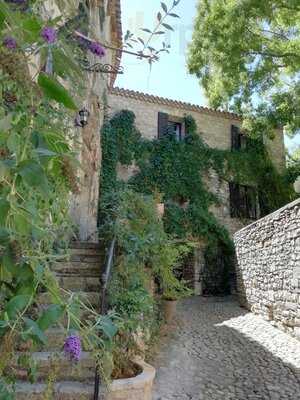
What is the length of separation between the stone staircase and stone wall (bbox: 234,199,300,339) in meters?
3.43

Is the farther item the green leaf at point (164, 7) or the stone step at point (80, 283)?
the stone step at point (80, 283)

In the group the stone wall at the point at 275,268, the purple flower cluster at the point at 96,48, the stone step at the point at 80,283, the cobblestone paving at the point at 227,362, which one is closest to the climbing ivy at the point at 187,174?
the stone wall at the point at 275,268

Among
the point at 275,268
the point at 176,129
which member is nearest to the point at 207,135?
the point at 176,129

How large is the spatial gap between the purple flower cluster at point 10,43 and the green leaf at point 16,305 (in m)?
0.67

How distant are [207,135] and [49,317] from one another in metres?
13.5

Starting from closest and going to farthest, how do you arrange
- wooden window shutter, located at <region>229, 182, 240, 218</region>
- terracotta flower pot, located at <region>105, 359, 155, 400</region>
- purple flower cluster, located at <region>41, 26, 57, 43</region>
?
1. purple flower cluster, located at <region>41, 26, 57, 43</region>
2. terracotta flower pot, located at <region>105, 359, 155, 400</region>
3. wooden window shutter, located at <region>229, 182, 240, 218</region>

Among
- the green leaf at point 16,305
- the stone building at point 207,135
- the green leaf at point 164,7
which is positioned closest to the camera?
the green leaf at point 16,305

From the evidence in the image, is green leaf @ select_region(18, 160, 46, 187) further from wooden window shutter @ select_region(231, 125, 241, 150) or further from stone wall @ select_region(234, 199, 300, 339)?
wooden window shutter @ select_region(231, 125, 241, 150)

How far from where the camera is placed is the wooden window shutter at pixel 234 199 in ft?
44.8

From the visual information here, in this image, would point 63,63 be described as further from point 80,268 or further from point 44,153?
point 80,268

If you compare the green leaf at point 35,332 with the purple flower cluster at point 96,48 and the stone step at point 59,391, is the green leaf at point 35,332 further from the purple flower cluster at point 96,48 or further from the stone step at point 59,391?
the stone step at point 59,391

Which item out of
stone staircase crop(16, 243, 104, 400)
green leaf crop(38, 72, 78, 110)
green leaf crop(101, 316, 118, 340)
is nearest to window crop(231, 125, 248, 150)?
stone staircase crop(16, 243, 104, 400)

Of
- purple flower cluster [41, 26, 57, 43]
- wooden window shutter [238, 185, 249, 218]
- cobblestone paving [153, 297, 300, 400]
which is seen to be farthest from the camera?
wooden window shutter [238, 185, 249, 218]

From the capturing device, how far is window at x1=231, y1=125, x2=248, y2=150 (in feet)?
47.2
